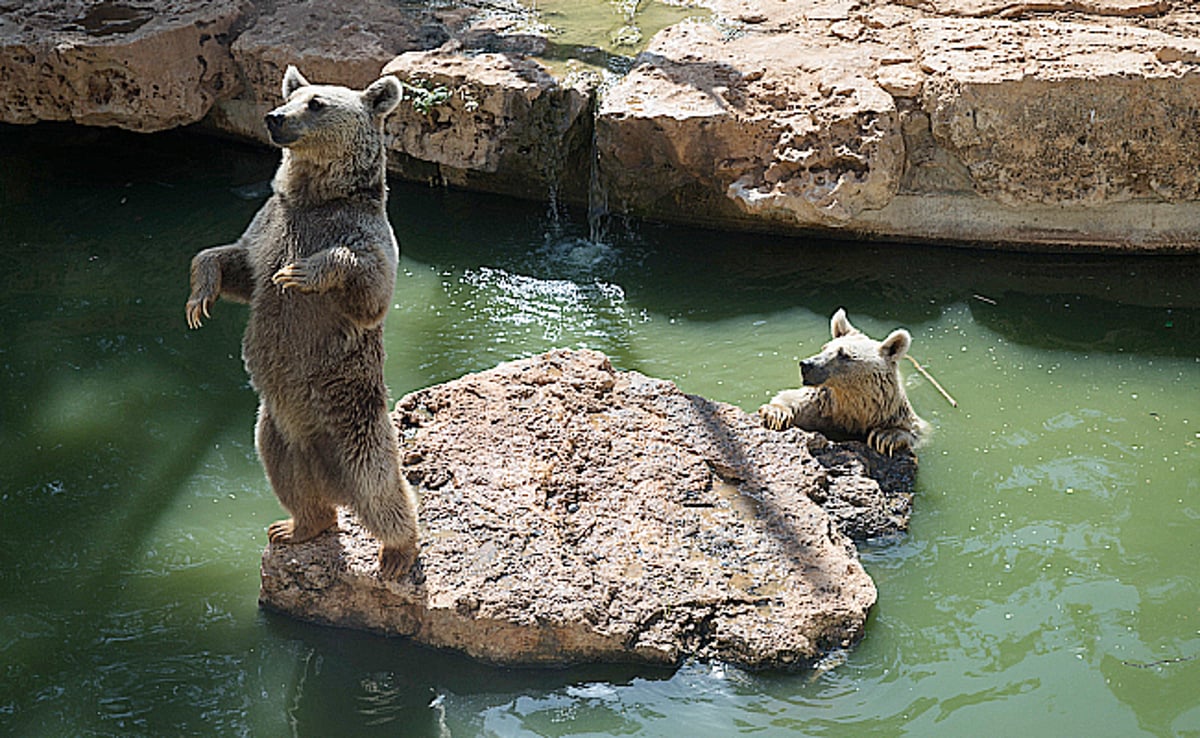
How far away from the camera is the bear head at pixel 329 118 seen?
3.86 metres

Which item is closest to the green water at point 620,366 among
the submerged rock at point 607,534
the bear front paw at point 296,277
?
the submerged rock at point 607,534

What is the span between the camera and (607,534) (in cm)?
454

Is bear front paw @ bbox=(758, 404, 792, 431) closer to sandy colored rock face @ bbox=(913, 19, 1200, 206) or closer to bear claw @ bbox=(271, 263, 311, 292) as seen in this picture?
bear claw @ bbox=(271, 263, 311, 292)

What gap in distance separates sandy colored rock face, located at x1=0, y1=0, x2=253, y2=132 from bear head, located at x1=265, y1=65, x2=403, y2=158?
15.9ft

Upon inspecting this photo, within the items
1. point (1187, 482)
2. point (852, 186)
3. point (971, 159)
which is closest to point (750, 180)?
point (852, 186)

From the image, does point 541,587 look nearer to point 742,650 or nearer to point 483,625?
point 483,625

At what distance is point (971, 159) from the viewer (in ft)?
23.2

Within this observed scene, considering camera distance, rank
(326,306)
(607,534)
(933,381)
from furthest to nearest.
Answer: (933,381) < (607,534) < (326,306)

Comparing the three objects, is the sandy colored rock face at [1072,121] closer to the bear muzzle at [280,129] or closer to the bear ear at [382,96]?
the bear ear at [382,96]

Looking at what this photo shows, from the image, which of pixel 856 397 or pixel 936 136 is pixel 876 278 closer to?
pixel 936 136

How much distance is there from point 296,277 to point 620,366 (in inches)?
112

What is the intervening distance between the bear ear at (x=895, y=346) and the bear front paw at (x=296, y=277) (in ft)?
9.40

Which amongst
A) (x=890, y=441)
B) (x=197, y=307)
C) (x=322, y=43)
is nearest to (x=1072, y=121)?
(x=890, y=441)

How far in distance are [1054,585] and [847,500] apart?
0.91 metres
